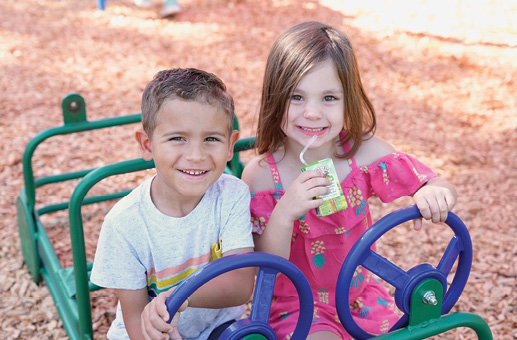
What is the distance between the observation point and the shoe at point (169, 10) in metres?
6.98

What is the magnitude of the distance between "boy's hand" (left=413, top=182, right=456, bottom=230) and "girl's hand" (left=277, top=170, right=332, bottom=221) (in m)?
0.30

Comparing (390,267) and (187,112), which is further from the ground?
(187,112)

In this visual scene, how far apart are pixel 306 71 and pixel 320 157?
355mm

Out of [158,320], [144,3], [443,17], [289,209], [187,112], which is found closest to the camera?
[158,320]

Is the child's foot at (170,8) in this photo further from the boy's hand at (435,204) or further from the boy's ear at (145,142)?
the boy's hand at (435,204)

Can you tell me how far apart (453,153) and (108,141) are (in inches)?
101

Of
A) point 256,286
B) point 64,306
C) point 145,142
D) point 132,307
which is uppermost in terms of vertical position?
point 145,142

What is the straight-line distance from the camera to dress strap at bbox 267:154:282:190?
1.99m

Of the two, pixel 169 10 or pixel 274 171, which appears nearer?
pixel 274 171

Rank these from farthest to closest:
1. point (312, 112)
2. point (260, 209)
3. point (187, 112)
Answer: point (260, 209) → point (312, 112) → point (187, 112)

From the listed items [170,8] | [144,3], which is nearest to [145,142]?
[170,8]

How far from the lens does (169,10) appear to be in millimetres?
6996

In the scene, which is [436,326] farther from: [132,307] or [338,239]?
[132,307]

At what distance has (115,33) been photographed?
659cm
